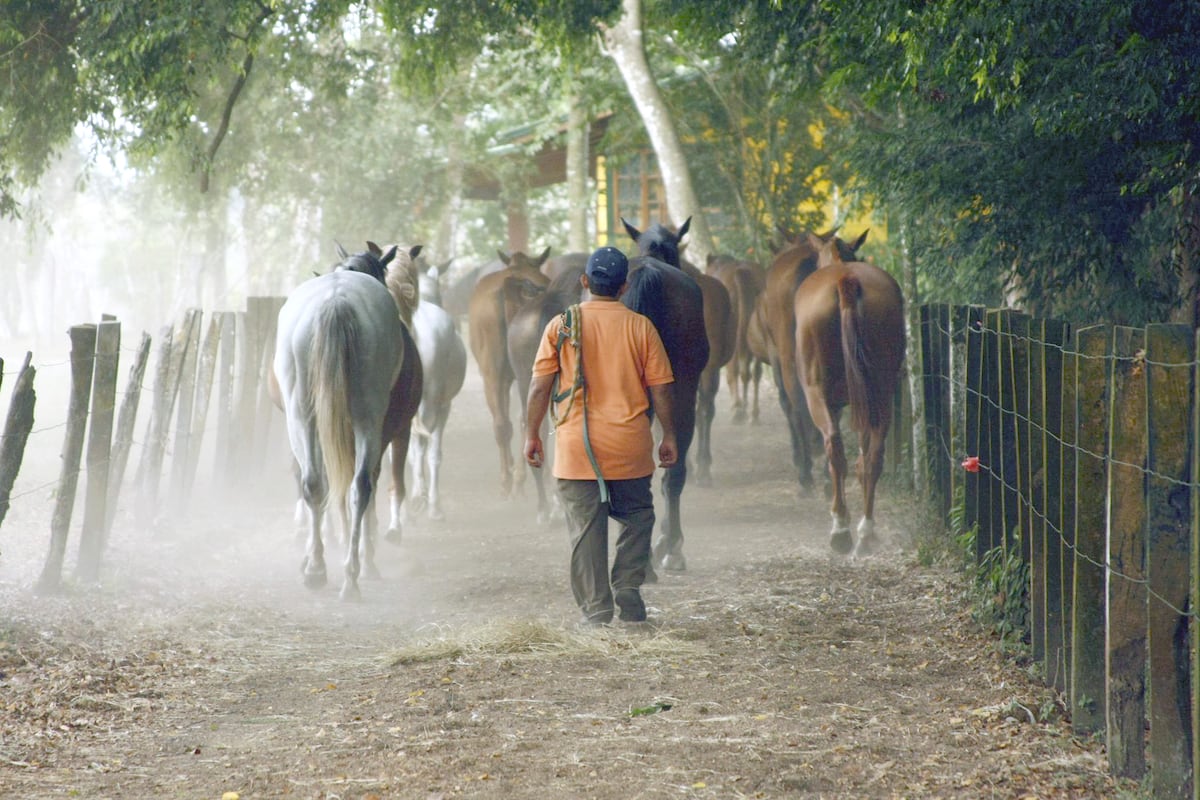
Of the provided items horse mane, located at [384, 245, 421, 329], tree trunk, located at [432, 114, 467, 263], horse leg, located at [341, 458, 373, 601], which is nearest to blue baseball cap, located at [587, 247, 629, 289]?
horse leg, located at [341, 458, 373, 601]

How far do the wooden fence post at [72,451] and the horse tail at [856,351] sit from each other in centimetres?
475

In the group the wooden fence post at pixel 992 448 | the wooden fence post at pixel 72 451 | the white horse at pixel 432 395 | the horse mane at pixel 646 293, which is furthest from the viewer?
the white horse at pixel 432 395

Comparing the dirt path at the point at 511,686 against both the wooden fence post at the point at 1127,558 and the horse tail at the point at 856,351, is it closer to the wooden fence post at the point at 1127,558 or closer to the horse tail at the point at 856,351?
the wooden fence post at the point at 1127,558

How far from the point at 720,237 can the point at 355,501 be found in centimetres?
1436

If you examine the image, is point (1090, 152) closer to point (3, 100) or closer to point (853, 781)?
point (853, 781)

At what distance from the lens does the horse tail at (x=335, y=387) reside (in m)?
7.59

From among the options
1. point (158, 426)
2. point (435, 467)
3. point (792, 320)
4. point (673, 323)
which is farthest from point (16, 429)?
point (792, 320)

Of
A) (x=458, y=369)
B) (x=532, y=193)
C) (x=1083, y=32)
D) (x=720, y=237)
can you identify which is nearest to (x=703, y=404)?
(x=458, y=369)

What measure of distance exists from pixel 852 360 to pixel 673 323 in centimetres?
159

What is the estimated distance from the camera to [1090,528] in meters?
4.31

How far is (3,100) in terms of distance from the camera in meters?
10.6

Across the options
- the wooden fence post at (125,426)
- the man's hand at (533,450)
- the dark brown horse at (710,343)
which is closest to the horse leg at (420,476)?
the dark brown horse at (710,343)

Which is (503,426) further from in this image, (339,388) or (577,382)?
(577,382)

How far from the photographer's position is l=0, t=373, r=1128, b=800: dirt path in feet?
13.6
